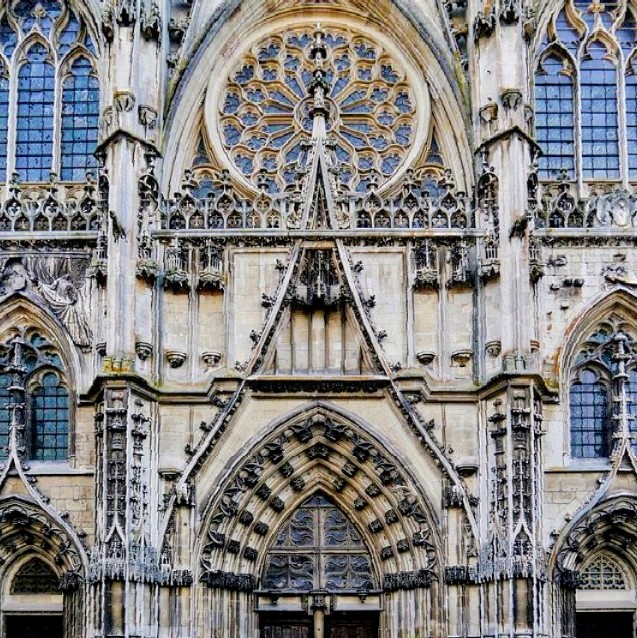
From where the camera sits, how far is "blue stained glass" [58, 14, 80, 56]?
80.0ft

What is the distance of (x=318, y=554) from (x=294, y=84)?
7960 millimetres

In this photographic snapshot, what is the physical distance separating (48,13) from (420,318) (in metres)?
8.47

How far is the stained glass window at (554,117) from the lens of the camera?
2375 centimetres

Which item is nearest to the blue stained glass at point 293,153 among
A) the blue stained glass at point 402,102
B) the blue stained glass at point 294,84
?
the blue stained glass at point 294,84

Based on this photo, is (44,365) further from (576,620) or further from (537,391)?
(576,620)

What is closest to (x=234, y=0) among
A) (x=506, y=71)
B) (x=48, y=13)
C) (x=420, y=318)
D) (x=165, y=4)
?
Answer: (x=165, y=4)

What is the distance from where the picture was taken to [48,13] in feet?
80.5

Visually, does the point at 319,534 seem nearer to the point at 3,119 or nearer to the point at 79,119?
the point at 79,119

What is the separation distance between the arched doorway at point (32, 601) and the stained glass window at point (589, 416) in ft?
27.2

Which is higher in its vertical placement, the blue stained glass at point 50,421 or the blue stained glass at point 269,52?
the blue stained glass at point 269,52

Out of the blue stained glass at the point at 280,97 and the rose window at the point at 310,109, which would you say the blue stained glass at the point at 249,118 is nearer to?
the rose window at the point at 310,109

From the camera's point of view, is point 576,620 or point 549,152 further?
point 549,152

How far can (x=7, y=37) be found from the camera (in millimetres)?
24469

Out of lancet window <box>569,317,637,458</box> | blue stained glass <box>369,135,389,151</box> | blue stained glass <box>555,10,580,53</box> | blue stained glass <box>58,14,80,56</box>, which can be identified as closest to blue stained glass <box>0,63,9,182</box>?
blue stained glass <box>58,14,80,56</box>
